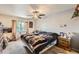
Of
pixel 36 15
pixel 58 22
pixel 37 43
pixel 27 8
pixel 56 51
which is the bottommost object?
pixel 56 51

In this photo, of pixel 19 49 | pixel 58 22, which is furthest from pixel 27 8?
pixel 19 49

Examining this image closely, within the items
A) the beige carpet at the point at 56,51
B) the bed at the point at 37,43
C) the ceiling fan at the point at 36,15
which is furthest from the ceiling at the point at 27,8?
the beige carpet at the point at 56,51

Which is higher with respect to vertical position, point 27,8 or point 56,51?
point 27,8

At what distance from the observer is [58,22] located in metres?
2.36

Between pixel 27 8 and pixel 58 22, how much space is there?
56cm

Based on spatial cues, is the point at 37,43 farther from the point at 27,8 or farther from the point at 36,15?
the point at 27,8

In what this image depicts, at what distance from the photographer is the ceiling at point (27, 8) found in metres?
2.32

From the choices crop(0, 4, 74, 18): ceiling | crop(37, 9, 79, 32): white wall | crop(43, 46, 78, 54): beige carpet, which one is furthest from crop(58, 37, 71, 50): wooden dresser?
crop(0, 4, 74, 18): ceiling

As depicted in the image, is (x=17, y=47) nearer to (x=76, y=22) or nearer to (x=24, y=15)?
(x=24, y=15)

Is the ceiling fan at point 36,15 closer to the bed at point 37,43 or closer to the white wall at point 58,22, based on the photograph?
the white wall at point 58,22
